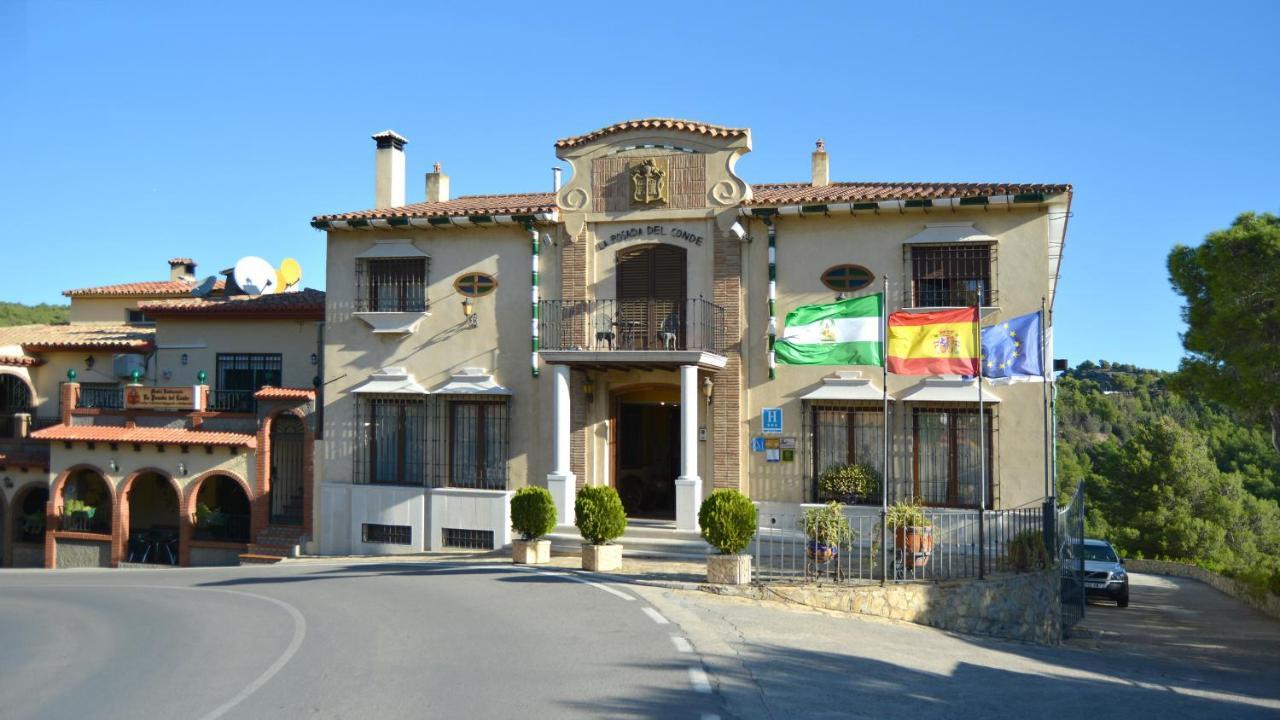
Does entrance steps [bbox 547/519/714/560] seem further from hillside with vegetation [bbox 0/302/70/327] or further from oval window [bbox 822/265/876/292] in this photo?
hillside with vegetation [bbox 0/302/70/327]

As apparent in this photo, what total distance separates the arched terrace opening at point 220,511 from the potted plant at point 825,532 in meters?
14.8

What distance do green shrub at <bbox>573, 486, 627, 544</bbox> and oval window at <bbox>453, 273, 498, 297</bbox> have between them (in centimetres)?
641

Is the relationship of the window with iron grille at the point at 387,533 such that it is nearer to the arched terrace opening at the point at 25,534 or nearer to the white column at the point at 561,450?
the white column at the point at 561,450

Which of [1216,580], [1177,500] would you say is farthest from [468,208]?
[1177,500]

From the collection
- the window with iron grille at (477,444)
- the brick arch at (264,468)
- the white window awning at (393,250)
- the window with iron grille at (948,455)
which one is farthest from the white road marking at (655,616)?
the brick arch at (264,468)

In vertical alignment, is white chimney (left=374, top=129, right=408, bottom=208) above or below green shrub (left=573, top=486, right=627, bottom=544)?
above

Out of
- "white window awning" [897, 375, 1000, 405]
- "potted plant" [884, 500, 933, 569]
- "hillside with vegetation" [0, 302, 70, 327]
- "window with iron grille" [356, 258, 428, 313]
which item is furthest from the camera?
"hillside with vegetation" [0, 302, 70, 327]

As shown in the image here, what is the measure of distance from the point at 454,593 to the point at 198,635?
145 inches

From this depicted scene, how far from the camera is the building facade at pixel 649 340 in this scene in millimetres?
18547

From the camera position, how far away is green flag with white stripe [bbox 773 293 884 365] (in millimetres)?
15055

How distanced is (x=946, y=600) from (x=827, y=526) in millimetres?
2009

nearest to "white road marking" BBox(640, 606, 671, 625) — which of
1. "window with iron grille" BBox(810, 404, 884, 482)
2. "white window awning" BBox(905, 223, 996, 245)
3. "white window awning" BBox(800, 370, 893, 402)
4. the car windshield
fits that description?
"window with iron grille" BBox(810, 404, 884, 482)

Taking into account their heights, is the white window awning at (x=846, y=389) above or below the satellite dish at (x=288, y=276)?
below

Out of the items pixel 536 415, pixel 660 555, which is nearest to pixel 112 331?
pixel 536 415
